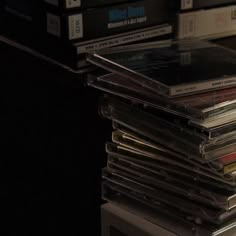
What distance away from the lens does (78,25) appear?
918 millimetres

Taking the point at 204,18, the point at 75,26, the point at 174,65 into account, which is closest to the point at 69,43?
the point at 75,26

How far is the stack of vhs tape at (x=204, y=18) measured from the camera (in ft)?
3.37

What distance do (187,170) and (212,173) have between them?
4cm

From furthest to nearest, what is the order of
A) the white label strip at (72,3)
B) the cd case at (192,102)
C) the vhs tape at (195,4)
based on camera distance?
the vhs tape at (195,4)
the white label strip at (72,3)
the cd case at (192,102)

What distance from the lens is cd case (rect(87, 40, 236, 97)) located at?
800 millimetres

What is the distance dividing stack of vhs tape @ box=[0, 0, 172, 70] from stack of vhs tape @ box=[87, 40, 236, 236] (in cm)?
5

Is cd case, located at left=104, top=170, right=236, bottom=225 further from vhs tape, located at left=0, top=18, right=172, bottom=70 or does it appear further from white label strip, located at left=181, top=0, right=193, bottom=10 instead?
white label strip, located at left=181, top=0, right=193, bottom=10

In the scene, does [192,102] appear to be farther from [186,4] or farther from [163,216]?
[186,4]

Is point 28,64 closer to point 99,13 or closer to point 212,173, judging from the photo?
point 99,13

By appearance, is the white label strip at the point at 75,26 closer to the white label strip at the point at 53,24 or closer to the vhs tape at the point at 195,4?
the white label strip at the point at 53,24

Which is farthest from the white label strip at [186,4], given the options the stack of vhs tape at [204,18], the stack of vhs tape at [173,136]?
the stack of vhs tape at [173,136]

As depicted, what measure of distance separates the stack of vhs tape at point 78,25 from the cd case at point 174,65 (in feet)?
0.10

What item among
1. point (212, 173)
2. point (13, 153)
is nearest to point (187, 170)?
point (212, 173)

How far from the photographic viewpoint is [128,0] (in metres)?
0.96
